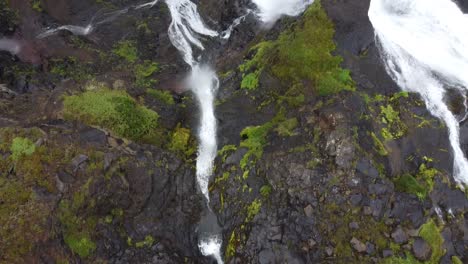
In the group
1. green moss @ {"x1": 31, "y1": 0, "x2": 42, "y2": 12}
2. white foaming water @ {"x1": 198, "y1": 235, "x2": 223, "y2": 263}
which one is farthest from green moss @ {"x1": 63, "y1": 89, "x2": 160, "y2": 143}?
green moss @ {"x1": 31, "y1": 0, "x2": 42, "y2": 12}

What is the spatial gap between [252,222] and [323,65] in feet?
22.5

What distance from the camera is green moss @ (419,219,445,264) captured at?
40.1 feet

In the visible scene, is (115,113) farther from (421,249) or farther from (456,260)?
(456,260)

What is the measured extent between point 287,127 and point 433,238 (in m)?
6.00

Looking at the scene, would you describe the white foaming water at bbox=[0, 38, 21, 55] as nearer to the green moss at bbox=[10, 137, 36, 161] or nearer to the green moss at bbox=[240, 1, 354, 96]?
the green moss at bbox=[10, 137, 36, 161]

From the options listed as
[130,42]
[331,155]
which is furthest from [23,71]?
[331,155]

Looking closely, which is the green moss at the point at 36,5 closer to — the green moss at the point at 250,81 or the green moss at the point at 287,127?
the green moss at the point at 250,81

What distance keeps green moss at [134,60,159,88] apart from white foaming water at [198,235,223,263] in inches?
305

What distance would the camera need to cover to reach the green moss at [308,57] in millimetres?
14992

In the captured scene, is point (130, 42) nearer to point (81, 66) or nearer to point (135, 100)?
point (81, 66)

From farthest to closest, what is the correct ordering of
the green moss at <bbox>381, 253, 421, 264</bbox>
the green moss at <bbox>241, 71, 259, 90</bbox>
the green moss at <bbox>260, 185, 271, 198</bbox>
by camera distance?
the green moss at <bbox>241, 71, 259, 90</bbox>, the green moss at <bbox>260, 185, 271, 198</bbox>, the green moss at <bbox>381, 253, 421, 264</bbox>

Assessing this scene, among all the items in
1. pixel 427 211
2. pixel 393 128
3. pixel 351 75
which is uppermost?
pixel 351 75

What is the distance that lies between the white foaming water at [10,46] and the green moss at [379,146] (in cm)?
1702

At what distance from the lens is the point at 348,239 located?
39.8 ft
